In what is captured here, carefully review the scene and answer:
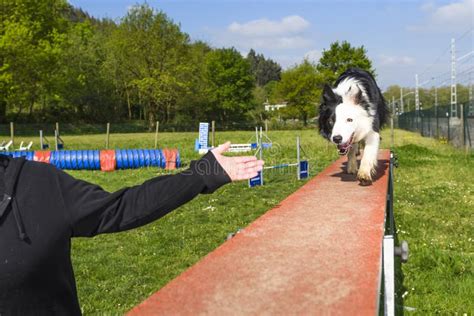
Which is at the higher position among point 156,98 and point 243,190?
point 156,98

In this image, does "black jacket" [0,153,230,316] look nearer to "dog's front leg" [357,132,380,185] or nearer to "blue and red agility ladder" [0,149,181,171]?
"dog's front leg" [357,132,380,185]

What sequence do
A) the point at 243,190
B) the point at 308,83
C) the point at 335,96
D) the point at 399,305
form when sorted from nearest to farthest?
the point at 399,305, the point at 335,96, the point at 243,190, the point at 308,83

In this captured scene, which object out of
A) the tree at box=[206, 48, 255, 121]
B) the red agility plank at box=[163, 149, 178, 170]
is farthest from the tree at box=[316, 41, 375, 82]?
the red agility plank at box=[163, 149, 178, 170]

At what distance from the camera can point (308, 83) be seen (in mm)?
61719

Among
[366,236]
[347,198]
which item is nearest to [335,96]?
[347,198]

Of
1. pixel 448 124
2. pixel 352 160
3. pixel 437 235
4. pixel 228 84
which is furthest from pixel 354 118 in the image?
pixel 228 84

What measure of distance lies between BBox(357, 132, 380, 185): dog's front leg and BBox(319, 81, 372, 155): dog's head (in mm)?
130

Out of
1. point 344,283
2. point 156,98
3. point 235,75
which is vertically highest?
point 235,75

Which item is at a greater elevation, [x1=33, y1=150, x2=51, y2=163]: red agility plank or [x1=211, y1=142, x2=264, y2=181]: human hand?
[x1=211, y1=142, x2=264, y2=181]: human hand

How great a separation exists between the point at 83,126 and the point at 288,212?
50.9 meters

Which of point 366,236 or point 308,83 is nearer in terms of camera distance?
point 366,236

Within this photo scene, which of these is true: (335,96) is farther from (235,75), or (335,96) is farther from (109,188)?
(235,75)

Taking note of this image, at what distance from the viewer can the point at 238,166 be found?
1.83 metres

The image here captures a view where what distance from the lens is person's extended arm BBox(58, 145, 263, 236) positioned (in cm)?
173
